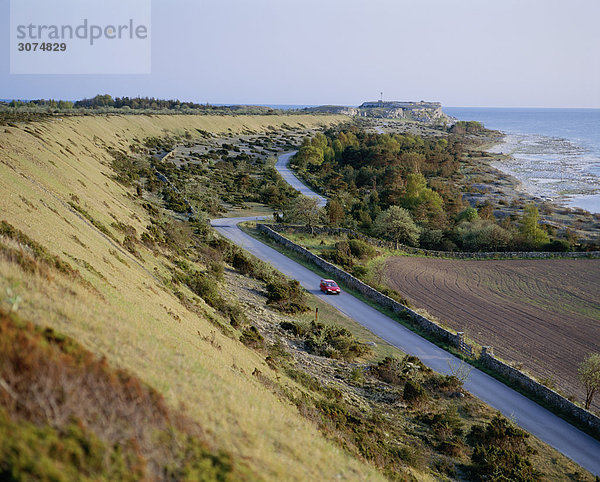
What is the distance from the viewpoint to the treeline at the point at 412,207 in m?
44.3

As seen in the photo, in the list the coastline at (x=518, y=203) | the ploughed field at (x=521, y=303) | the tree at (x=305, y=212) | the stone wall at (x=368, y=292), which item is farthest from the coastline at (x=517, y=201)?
the stone wall at (x=368, y=292)

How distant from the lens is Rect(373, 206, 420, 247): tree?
4375 cm

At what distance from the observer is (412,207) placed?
173ft

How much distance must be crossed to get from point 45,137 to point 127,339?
33.4m

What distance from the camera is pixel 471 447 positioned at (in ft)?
46.0

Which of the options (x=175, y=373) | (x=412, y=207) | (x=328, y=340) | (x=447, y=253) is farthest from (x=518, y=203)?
(x=175, y=373)

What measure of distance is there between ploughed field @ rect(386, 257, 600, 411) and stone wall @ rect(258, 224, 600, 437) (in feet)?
5.61

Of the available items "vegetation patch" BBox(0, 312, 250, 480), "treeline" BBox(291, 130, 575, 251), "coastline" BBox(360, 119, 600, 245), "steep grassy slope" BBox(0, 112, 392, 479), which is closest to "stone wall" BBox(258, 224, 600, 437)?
"steep grassy slope" BBox(0, 112, 392, 479)

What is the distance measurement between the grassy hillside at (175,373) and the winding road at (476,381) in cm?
105

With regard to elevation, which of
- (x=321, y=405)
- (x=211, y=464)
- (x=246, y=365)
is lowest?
(x=321, y=405)

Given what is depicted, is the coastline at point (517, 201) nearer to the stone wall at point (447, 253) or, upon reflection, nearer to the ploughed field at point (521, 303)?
the stone wall at point (447, 253)

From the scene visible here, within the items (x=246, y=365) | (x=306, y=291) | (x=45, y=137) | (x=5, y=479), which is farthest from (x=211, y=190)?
(x=5, y=479)

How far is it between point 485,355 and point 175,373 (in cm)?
1673

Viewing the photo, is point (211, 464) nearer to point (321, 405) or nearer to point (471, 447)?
point (321, 405)
